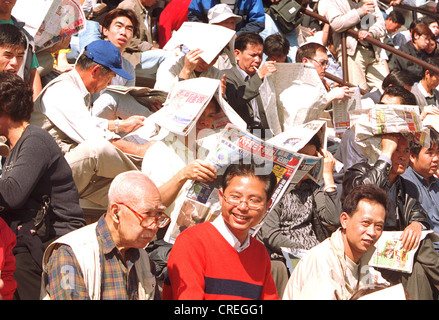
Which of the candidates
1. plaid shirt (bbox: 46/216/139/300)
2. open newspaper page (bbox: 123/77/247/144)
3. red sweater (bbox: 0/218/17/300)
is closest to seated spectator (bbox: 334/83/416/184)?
open newspaper page (bbox: 123/77/247/144)

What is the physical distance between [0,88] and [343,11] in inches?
221

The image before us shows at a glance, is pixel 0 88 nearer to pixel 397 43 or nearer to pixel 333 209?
pixel 333 209

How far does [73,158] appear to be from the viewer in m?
4.84

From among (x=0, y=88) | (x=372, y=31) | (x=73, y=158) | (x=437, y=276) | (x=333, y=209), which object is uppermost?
(x=372, y=31)

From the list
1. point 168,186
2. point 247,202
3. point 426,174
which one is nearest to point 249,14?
point 426,174

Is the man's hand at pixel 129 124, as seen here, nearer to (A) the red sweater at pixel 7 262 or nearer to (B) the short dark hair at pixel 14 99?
(B) the short dark hair at pixel 14 99

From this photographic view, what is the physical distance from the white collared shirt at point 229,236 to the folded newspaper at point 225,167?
396 millimetres

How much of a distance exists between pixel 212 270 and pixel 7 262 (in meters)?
0.97

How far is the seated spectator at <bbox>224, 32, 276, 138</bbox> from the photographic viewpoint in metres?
6.08

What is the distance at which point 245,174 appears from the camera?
13.6ft

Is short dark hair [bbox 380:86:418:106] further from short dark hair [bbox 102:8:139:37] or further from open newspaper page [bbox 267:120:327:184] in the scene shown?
short dark hair [bbox 102:8:139:37]

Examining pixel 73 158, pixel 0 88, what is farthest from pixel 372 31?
pixel 0 88

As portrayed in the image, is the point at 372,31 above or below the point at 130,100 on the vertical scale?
above

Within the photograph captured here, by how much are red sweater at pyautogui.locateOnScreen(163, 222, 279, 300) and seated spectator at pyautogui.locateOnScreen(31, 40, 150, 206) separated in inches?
44.8
